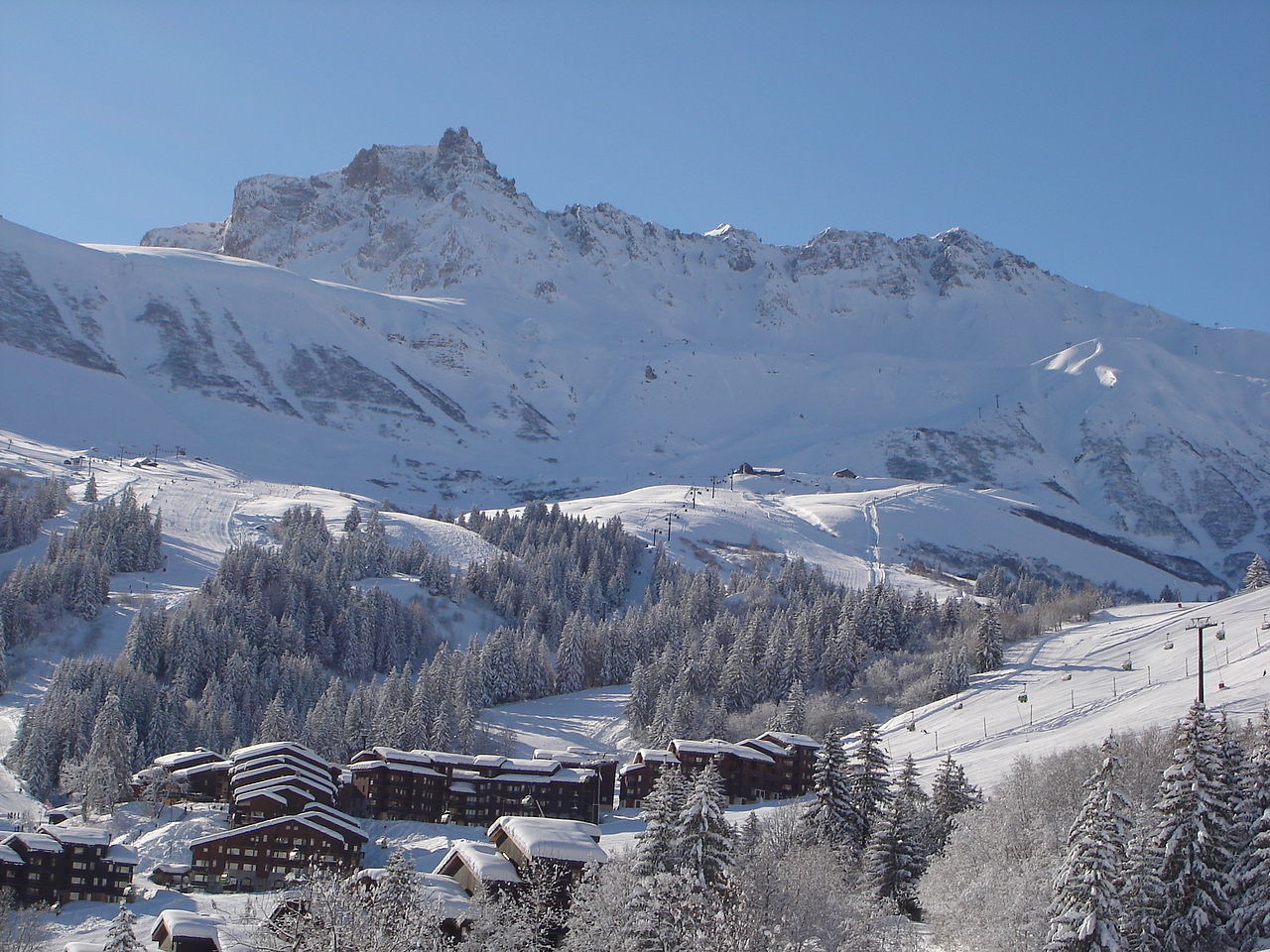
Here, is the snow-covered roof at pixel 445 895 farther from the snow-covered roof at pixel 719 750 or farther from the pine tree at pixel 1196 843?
the snow-covered roof at pixel 719 750

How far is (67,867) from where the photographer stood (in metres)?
62.5

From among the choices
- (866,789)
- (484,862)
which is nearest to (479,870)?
(484,862)

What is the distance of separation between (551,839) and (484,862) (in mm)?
2929

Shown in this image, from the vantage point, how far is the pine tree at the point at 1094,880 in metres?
36.7

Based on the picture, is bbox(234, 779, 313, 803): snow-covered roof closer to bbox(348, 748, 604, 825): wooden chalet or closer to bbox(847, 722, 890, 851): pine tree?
bbox(348, 748, 604, 825): wooden chalet

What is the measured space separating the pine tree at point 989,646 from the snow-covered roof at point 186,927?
76.8 meters

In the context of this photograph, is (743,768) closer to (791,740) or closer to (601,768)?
(791,740)

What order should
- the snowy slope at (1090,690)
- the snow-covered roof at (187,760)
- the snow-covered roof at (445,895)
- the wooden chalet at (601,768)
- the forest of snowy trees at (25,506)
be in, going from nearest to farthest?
the snow-covered roof at (445,895), the snowy slope at (1090,690), the wooden chalet at (601,768), the snow-covered roof at (187,760), the forest of snowy trees at (25,506)

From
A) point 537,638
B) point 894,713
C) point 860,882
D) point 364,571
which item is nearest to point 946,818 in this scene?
point 860,882

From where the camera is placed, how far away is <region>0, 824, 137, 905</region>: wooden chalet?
61.7 meters

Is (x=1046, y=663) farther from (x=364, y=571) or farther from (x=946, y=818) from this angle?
(x=364, y=571)

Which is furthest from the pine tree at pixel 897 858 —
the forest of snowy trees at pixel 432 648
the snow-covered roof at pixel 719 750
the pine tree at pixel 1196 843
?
the forest of snowy trees at pixel 432 648

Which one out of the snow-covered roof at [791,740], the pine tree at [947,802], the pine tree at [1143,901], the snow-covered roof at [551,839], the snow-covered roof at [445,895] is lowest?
the snow-covered roof at [791,740]

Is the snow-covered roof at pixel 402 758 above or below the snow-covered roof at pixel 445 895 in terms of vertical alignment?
below
